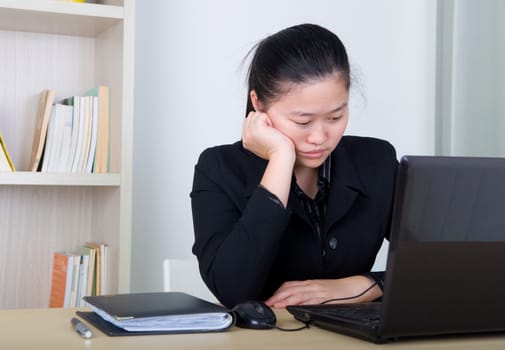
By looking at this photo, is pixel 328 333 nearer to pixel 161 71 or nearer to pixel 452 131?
pixel 161 71

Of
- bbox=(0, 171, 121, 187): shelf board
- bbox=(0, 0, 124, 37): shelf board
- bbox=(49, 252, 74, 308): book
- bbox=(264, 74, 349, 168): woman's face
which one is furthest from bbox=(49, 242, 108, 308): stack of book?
bbox=(264, 74, 349, 168): woman's face

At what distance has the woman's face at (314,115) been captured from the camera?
1635mm

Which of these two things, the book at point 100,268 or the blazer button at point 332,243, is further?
the book at point 100,268

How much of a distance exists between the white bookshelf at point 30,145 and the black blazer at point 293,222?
75 cm

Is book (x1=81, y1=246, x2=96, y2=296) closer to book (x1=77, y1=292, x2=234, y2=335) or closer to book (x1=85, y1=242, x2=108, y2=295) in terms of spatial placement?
book (x1=85, y1=242, x2=108, y2=295)


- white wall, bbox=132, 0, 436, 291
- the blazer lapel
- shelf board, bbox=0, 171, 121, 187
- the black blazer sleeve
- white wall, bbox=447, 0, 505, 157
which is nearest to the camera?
the black blazer sleeve

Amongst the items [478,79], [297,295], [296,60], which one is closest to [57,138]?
[296,60]

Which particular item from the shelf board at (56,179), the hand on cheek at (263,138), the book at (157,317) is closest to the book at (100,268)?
the shelf board at (56,179)

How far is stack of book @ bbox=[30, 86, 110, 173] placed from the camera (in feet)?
8.04

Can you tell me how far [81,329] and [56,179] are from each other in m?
Answer: 1.30

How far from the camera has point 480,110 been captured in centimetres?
311

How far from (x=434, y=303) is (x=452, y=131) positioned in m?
2.25

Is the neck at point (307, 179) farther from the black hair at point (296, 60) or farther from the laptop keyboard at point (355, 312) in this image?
the laptop keyboard at point (355, 312)

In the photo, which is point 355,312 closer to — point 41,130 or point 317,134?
point 317,134
